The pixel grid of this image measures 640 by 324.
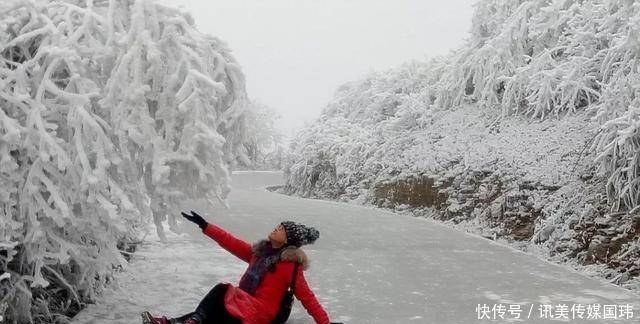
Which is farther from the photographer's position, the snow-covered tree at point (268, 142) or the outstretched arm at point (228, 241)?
the snow-covered tree at point (268, 142)

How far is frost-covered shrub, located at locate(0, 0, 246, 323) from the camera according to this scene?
4371 millimetres

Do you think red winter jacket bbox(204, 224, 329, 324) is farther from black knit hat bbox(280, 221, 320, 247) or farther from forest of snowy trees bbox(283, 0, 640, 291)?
forest of snowy trees bbox(283, 0, 640, 291)

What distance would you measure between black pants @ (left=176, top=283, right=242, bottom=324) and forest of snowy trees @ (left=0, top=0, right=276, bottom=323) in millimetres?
669

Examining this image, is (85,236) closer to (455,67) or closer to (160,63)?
(160,63)

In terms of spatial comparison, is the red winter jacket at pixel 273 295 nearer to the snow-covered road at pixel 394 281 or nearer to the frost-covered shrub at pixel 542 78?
the snow-covered road at pixel 394 281

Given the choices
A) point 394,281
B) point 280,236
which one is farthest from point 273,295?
point 394,281

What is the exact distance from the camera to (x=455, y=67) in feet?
52.1

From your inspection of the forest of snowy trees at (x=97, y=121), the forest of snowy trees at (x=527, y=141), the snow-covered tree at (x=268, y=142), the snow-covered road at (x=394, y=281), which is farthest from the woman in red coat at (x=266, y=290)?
the snow-covered tree at (x=268, y=142)

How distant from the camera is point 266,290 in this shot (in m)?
5.11

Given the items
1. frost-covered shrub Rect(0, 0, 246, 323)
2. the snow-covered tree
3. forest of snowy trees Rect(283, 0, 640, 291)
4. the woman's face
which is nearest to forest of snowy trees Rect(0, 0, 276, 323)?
frost-covered shrub Rect(0, 0, 246, 323)

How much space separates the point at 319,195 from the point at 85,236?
14.7m

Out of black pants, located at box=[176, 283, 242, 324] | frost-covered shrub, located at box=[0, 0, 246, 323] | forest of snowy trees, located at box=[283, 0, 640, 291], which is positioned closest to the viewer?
frost-covered shrub, located at box=[0, 0, 246, 323]

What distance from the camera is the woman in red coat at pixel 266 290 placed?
498 centimetres

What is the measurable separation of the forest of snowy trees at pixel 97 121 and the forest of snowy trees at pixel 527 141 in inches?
203
